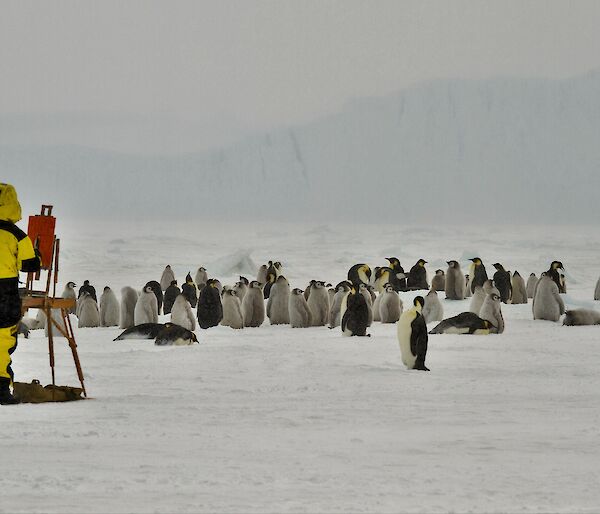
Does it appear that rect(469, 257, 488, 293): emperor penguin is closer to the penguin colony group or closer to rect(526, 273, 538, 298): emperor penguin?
rect(526, 273, 538, 298): emperor penguin

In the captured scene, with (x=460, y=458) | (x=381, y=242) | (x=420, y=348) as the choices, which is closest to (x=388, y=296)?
(x=420, y=348)

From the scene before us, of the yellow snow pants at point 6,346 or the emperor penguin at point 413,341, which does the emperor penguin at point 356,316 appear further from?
the yellow snow pants at point 6,346

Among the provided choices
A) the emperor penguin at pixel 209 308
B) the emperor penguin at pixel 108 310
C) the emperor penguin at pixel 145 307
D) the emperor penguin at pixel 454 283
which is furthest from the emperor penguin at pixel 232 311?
the emperor penguin at pixel 454 283

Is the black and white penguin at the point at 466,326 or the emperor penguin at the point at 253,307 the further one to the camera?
the emperor penguin at the point at 253,307

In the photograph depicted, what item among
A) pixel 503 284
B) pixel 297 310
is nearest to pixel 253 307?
pixel 297 310

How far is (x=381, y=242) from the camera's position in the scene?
62938mm

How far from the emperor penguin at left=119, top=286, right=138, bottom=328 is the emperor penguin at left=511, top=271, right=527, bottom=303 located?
7.12m

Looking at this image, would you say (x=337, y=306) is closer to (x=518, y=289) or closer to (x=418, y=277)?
(x=518, y=289)

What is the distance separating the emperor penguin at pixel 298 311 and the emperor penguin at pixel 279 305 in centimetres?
66

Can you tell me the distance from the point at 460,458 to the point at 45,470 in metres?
1.85

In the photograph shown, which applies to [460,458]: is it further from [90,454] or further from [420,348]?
[420,348]

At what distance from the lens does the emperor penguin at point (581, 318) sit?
13.4 metres

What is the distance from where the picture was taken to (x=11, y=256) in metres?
6.01

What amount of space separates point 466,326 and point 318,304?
101 inches
